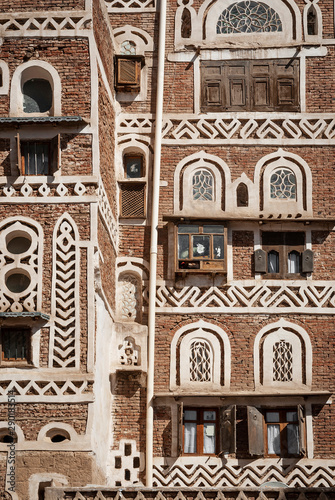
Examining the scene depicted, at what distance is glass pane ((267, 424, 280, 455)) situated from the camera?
26.1m

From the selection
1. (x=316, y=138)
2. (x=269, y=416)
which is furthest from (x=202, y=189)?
(x=269, y=416)

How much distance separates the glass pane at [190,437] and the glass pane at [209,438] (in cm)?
19

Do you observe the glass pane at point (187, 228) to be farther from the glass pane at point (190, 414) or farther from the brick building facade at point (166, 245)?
the glass pane at point (190, 414)

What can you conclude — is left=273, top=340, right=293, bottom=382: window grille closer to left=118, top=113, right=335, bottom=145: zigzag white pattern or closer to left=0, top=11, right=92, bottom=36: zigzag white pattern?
left=118, top=113, right=335, bottom=145: zigzag white pattern

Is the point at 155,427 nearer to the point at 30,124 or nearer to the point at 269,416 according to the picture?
the point at 269,416

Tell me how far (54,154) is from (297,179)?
533 centimetres

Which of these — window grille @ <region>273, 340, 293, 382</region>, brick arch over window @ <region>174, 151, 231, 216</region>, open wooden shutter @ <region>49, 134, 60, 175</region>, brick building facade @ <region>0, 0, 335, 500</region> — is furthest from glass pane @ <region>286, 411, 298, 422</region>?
open wooden shutter @ <region>49, 134, 60, 175</region>

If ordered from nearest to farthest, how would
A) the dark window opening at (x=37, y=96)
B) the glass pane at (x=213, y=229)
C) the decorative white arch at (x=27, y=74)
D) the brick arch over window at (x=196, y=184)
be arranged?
the decorative white arch at (x=27, y=74), the dark window opening at (x=37, y=96), the glass pane at (x=213, y=229), the brick arch over window at (x=196, y=184)

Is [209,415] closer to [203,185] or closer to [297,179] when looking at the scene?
[203,185]

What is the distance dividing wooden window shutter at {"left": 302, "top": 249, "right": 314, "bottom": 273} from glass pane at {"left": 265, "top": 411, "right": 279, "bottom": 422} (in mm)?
2848

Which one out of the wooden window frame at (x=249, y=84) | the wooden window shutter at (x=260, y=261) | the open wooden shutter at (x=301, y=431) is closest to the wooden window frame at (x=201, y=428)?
the open wooden shutter at (x=301, y=431)

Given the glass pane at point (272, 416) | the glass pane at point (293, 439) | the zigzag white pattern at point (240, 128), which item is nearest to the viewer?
the glass pane at point (293, 439)

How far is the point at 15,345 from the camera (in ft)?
79.7

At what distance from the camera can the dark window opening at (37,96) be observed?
84.0ft
